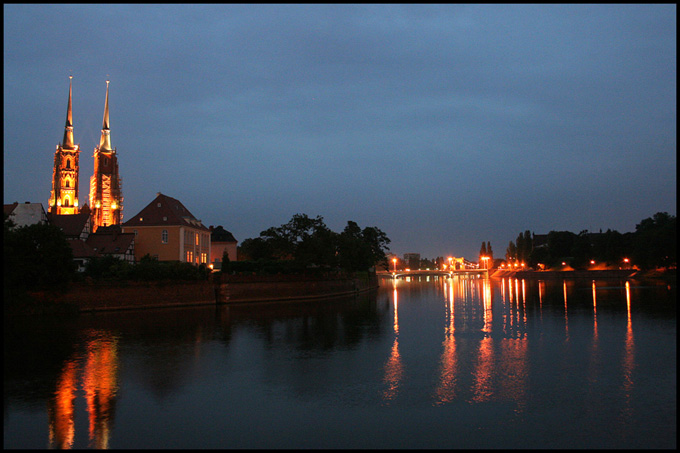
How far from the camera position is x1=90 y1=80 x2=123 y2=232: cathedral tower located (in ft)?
Result: 440

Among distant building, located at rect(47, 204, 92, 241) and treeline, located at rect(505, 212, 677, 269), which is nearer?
distant building, located at rect(47, 204, 92, 241)

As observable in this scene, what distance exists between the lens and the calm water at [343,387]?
1073 cm

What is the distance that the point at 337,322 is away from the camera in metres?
32.7

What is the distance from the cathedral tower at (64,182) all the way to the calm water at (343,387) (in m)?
118

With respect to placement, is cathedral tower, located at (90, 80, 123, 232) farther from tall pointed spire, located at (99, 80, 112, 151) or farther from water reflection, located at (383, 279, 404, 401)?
water reflection, located at (383, 279, 404, 401)

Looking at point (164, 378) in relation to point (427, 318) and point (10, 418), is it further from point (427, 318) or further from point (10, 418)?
point (427, 318)

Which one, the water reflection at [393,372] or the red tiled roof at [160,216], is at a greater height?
the red tiled roof at [160,216]

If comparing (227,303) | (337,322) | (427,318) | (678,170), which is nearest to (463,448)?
(678,170)

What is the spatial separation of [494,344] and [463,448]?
13261mm

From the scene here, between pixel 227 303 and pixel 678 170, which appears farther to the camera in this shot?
pixel 227 303

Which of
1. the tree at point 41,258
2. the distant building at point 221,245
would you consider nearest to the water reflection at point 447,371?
the tree at point 41,258

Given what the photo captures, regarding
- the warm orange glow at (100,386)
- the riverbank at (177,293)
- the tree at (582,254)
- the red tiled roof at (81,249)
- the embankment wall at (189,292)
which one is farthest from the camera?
the tree at (582,254)

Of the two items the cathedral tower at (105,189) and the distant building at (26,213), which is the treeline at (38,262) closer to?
the distant building at (26,213)

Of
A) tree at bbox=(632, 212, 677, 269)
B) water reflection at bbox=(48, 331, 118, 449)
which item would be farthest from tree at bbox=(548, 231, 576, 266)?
water reflection at bbox=(48, 331, 118, 449)
